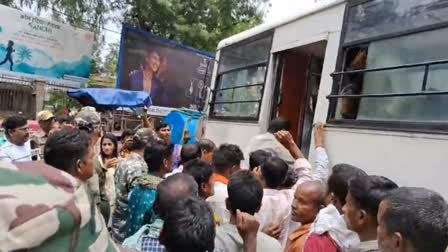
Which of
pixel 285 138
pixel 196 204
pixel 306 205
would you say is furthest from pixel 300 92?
pixel 196 204

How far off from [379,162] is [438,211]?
5.23 feet

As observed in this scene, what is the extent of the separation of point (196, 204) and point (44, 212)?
3.37ft

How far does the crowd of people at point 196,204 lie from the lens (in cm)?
67

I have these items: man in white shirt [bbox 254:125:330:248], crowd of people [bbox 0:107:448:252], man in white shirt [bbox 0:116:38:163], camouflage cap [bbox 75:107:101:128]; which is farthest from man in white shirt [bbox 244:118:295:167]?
man in white shirt [bbox 0:116:38:163]

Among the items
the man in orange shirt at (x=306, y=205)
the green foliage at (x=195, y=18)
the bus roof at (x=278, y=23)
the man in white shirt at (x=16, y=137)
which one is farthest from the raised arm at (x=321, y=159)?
the green foliage at (x=195, y=18)

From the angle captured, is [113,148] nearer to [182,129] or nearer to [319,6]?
[319,6]

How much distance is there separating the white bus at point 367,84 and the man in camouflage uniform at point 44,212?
226 centimetres

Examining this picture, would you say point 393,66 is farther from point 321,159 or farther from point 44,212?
point 44,212

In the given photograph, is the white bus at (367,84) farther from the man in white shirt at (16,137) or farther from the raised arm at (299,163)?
the man in white shirt at (16,137)

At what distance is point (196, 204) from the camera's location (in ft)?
5.41

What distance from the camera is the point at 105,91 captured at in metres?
9.35

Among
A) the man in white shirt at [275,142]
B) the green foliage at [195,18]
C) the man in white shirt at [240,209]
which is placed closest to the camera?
the man in white shirt at [240,209]

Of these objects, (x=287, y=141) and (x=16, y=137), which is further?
(x=16, y=137)

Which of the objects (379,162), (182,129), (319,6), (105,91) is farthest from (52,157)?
(105,91)
